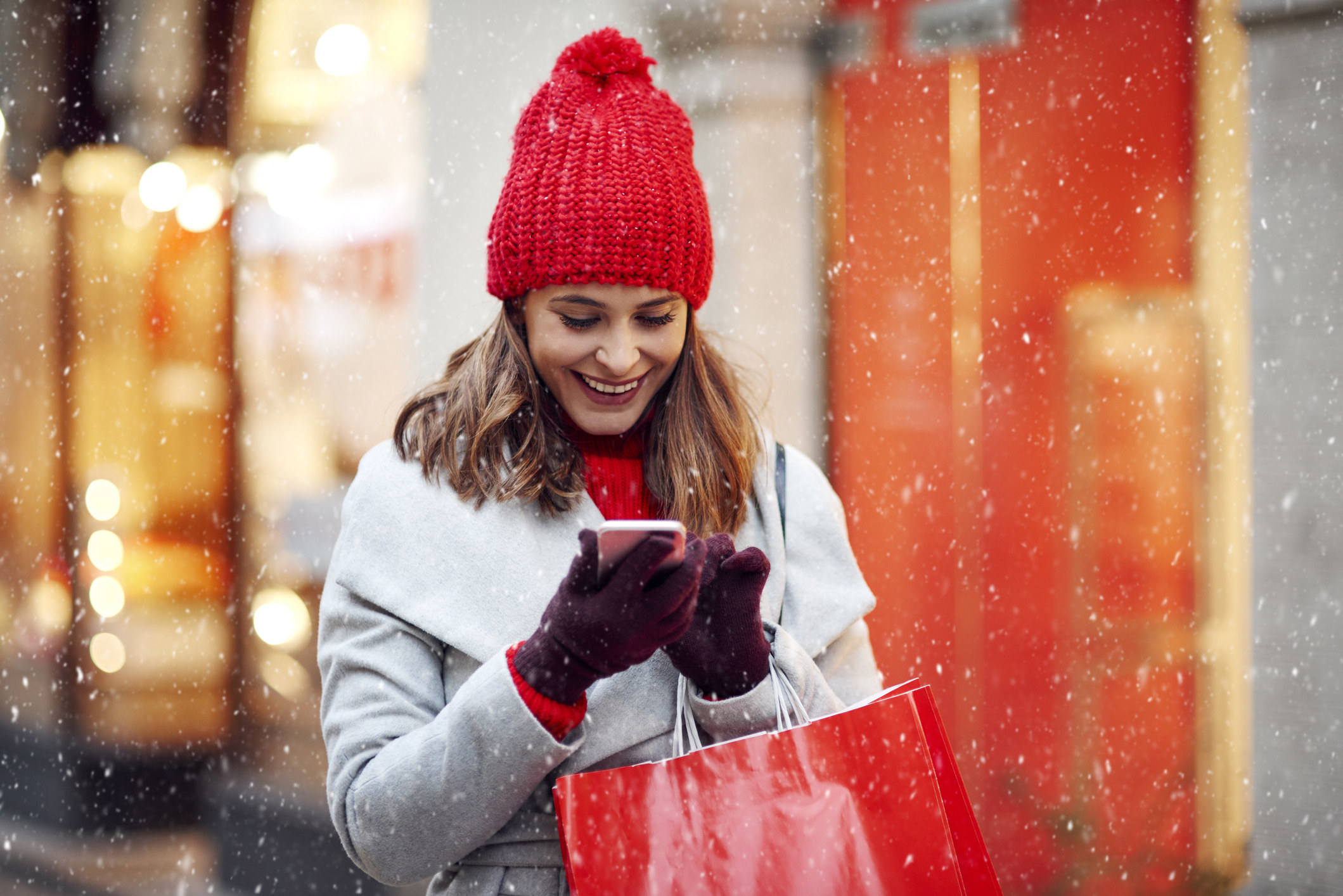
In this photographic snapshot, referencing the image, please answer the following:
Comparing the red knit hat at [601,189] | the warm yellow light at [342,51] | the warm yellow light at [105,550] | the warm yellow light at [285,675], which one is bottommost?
the warm yellow light at [285,675]

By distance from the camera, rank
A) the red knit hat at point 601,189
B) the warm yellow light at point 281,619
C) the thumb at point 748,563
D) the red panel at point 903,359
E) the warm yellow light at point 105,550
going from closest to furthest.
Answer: the thumb at point 748,563 < the red knit hat at point 601,189 < the red panel at point 903,359 < the warm yellow light at point 281,619 < the warm yellow light at point 105,550

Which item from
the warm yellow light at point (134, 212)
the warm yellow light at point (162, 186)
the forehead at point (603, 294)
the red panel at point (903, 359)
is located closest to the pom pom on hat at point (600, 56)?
the forehead at point (603, 294)

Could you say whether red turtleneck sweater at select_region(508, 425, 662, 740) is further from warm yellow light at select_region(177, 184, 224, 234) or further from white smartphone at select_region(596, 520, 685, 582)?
warm yellow light at select_region(177, 184, 224, 234)

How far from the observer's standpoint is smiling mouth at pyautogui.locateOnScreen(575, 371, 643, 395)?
1.84 m

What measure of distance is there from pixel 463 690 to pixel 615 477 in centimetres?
54

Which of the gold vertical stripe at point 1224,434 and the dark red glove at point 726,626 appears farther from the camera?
the gold vertical stripe at point 1224,434

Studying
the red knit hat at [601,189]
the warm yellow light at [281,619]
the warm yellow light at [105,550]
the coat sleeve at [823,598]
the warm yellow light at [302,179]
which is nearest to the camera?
the red knit hat at [601,189]

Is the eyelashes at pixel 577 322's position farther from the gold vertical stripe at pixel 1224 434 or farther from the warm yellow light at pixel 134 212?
the warm yellow light at pixel 134 212

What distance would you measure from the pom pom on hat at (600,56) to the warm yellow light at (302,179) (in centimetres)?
324

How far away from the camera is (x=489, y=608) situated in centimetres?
170

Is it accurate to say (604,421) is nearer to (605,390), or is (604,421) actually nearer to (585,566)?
(605,390)

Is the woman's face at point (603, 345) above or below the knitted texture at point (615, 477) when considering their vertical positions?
above

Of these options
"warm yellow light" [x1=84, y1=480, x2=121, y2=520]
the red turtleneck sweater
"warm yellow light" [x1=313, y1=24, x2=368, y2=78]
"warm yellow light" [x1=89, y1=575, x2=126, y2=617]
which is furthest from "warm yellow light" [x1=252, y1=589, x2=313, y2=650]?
the red turtleneck sweater

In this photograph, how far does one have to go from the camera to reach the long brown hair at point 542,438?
5.88 ft
